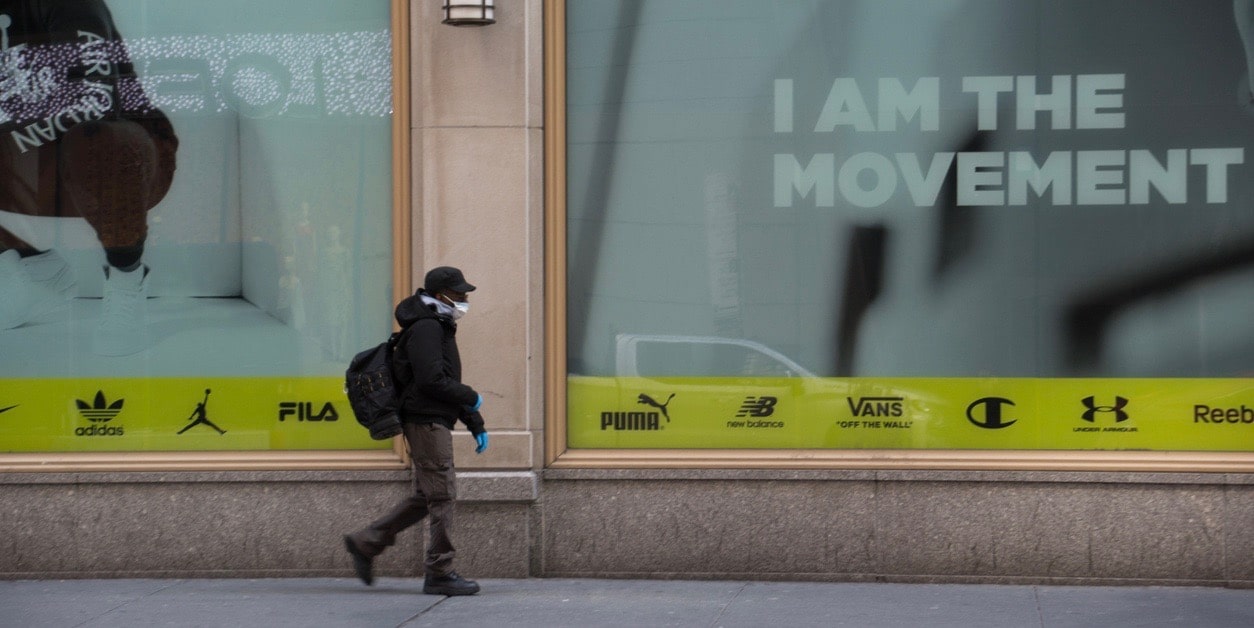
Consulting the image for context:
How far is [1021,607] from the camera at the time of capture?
743 centimetres

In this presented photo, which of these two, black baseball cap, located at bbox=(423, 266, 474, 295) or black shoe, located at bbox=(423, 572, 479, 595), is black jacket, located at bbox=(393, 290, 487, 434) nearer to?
black baseball cap, located at bbox=(423, 266, 474, 295)

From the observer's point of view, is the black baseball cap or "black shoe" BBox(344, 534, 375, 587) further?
"black shoe" BBox(344, 534, 375, 587)

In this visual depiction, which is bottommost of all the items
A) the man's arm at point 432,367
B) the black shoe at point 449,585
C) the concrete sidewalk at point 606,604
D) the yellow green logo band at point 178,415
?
the concrete sidewalk at point 606,604

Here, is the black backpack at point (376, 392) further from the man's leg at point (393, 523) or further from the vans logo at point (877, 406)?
the vans logo at point (877, 406)

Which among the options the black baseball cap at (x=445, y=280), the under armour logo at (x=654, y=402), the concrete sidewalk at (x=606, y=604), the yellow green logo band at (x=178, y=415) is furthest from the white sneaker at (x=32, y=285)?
the under armour logo at (x=654, y=402)

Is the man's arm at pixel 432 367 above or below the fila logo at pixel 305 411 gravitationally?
above

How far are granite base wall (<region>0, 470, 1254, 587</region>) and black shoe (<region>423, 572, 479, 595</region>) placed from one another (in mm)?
519

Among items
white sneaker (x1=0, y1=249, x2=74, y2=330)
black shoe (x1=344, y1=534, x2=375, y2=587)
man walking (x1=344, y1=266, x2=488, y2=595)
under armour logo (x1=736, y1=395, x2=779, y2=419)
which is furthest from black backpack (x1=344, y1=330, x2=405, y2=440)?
white sneaker (x1=0, y1=249, x2=74, y2=330)

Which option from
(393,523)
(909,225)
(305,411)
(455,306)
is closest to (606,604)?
(393,523)

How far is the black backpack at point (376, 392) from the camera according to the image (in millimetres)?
7445

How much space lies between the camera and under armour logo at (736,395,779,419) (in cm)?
838

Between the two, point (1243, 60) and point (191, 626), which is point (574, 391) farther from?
point (1243, 60)

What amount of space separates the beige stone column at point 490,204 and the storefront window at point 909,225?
1.19ft

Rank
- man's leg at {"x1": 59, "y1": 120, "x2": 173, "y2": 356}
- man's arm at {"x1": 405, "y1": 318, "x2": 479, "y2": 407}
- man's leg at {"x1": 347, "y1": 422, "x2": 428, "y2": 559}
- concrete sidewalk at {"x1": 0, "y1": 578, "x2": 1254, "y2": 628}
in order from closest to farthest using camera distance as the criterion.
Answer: concrete sidewalk at {"x1": 0, "y1": 578, "x2": 1254, "y2": 628} → man's arm at {"x1": 405, "y1": 318, "x2": 479, "y2": 407} → man's leg at {"x1": 347, "y1": 422, "x2": 428, "y2": 559} → man's leg at {"x1": 59, "y1": 120, "x2": 173, "y2": 356}
